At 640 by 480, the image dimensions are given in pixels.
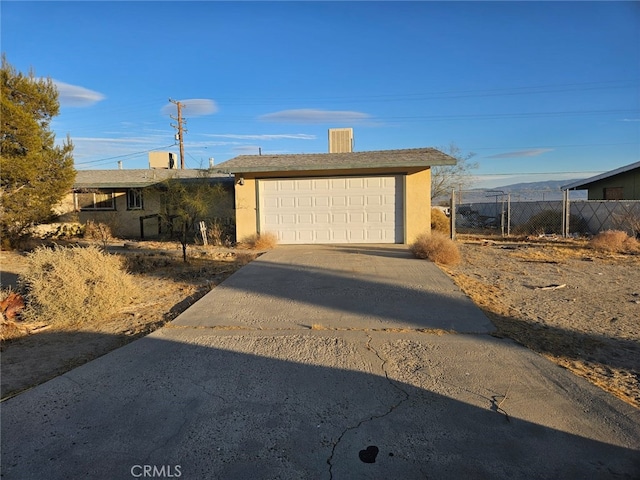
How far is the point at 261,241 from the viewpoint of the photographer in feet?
48.9

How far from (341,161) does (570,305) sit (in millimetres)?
9324

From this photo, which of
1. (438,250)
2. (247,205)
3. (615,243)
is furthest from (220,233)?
(615,243)

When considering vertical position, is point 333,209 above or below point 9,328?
above

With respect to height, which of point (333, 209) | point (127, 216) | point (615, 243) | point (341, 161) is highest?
point (341, 161)

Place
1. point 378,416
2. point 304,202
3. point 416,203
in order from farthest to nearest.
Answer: point 304,202 → point 416,203 → point 378,416

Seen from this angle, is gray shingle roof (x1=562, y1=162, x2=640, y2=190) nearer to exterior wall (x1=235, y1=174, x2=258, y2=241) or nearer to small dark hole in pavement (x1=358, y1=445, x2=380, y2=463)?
exterior wall (x1=235, y1=174, x2=258, y2=241)

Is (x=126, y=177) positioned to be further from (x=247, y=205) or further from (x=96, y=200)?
(x=247, y=205)

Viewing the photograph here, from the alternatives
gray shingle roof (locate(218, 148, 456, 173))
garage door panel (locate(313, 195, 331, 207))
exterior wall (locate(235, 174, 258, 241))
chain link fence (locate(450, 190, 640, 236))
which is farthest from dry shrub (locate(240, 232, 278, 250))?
chain link fence (locate(450, 190, 640, 236))

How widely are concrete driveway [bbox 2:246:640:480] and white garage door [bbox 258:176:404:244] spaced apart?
28.9 ft

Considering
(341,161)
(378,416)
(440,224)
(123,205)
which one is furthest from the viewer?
(123,205)

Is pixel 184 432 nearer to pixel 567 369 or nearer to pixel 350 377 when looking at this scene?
pixel 350 377

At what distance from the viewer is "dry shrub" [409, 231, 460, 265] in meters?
11.3

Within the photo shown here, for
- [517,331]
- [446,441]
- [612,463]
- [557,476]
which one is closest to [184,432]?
[446,441]

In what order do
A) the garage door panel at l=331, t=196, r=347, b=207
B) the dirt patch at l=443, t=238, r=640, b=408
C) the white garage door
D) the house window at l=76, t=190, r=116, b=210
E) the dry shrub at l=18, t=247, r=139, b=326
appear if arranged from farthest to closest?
the house window at l=76, t=190, r=116, b=210
the garage door panel at l=331, t=196, r=347, b=207
the white garage door
the dry shrub at l=18, t=247, r=139, b=326
the dirt patch at l=443, t=238, r=640, b=408
